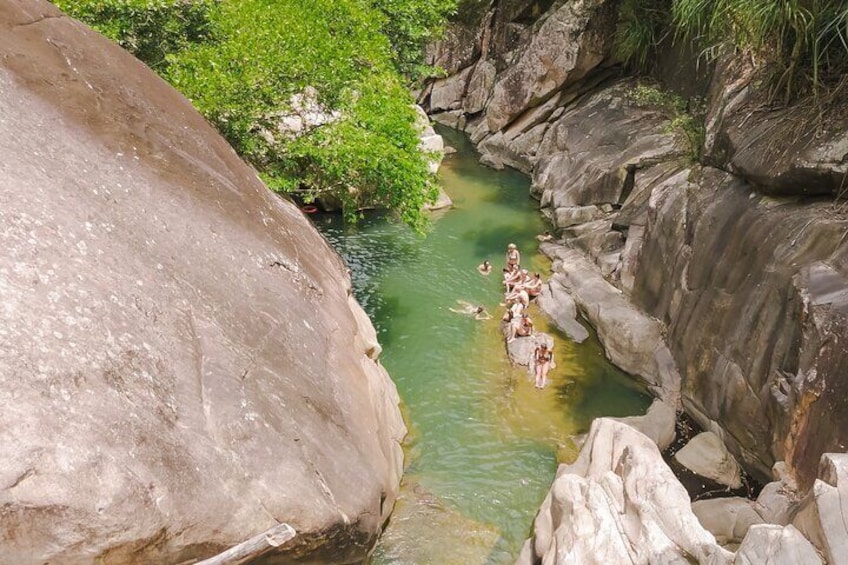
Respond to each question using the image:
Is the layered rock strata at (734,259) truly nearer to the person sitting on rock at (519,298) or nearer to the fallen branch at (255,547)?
the person sitting on rock at (519,298)

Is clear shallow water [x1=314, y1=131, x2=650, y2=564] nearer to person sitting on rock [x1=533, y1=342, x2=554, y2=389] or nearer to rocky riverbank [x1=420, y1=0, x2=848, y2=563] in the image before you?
person sitting on rock [x1=533, y1=342, x2=554, y2=389]

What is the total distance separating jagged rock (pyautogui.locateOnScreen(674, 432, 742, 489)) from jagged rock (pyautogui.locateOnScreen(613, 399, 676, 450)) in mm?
323

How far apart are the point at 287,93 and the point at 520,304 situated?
645 cm

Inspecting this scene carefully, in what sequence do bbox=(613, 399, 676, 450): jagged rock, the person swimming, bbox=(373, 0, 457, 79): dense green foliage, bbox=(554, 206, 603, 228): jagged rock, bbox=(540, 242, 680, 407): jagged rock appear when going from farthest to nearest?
bbox=(373, 0, 457, 79): dense green foliage < bbox=(554, 206, 603, 228): jagged rock < the person swimming < bbox=(540, 242, 680, 407): jagged rock < bbox=(613, 399, 676, 450): jagged rock

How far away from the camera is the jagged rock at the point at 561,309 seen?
43.9 feet

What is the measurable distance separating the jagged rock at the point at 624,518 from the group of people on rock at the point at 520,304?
360 centimetres

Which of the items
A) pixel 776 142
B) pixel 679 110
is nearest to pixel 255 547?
pixel 776 142

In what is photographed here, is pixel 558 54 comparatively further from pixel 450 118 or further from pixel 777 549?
pixel 777 549

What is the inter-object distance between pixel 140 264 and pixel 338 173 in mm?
5424

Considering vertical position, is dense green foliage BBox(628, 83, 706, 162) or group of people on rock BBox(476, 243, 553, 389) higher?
dense green foliage BBox(628, 83, 706, 162)

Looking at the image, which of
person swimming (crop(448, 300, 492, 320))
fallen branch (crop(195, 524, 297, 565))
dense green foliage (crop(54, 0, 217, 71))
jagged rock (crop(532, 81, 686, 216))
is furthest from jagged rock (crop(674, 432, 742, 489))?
dense green foliage (crop(54, 0, 217, 71))

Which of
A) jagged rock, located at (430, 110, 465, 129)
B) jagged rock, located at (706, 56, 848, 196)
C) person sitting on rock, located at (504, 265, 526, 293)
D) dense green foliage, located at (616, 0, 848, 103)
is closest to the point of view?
jagged rock, located at (706, 56, 848, 196)

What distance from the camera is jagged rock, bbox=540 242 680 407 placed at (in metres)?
11.5

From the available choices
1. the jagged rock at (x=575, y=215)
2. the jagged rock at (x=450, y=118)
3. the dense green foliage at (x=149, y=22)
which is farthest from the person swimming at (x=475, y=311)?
the jagged rock at (x=450, y=118)
